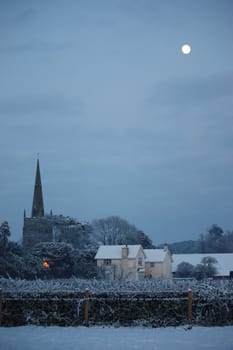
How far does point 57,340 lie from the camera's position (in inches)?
501

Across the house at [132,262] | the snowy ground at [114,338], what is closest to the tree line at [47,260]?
the house at [132,262]

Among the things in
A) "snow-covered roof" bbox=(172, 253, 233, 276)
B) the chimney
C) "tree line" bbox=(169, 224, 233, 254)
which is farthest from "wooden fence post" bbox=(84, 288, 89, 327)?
"tree line" bbox=(169, 224, 233, 254)

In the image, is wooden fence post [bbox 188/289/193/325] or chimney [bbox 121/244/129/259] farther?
chimney [bbox 121/244/129/259]

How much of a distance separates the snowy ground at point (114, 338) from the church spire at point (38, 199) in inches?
1804

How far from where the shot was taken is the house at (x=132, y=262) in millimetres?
45875

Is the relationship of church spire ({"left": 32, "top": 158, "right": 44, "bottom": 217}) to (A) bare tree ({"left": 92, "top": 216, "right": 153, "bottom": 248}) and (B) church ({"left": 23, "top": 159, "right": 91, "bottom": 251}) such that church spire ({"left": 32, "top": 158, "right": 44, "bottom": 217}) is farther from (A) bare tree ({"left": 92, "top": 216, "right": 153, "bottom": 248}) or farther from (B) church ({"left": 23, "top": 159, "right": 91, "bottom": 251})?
(A) bare tree ({"left": 92, "top": 216, "right": 153, "bottom": 248})

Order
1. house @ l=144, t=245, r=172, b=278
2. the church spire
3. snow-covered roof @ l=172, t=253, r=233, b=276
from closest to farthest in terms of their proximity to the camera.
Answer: house @ l=144, t=245, r=172, b=278 → snow-covered roof @ l=172, t=253, r=233, b=276 → the church spire

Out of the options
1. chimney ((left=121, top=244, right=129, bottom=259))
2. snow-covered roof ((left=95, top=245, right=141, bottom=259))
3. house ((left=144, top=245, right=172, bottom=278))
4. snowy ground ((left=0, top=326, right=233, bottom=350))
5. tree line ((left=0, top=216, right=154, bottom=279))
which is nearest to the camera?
snowy ground ((left=0, top=326, right=233, bottom=350))

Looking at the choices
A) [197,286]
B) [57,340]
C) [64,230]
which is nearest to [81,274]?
[64,230]

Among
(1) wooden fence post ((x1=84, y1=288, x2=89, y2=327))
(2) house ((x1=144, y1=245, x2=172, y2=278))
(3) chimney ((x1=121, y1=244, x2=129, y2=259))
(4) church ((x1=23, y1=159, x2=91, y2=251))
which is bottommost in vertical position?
(1) wooden fence post ((x1=84, y1=288, x2=89, y2=327))

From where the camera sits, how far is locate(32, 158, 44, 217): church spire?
60.2 meters

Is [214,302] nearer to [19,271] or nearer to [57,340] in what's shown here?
[57,340]

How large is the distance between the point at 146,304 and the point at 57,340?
3489 mm

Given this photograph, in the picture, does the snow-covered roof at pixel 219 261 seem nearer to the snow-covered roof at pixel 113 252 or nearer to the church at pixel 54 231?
the snow-covered roof at pixel 113 252
